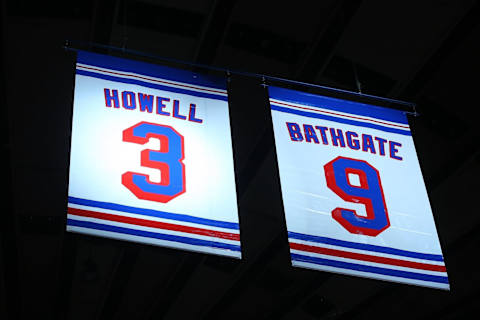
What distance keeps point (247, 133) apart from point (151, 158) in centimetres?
310

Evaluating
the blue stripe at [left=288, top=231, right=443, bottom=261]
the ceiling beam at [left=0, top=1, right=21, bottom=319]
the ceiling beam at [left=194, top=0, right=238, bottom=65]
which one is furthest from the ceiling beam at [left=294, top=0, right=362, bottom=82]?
the ceiling beam at [left=0, top=1, right=21, bottom=319]

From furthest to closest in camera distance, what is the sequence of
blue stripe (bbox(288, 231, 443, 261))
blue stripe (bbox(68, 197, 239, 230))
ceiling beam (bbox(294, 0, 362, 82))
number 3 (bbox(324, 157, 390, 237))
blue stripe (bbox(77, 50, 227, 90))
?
1. ceiling beam (bbox(294, 0, 362, 82))
2. blue stripe (bbox(77, 50, 227, 90))
3. number 3 (bbox(324, 157, 390, 237))
4. blue stripe (bbox(288, 231, 443, 261))
5. blue stripe (bbox(68, 197, 239, 230))

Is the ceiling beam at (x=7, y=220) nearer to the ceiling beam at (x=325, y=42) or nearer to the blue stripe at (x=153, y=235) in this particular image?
the blue stripe at (x=153, y=235)

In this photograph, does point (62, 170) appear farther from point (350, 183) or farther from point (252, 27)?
point (350, 183)

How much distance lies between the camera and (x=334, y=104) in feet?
17.7

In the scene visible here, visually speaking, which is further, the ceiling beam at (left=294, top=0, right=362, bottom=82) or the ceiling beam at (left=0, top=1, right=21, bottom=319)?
the ceiling beam at (left=0, top=1, right=21, bottom=319)

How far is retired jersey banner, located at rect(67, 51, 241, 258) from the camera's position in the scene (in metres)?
4.03

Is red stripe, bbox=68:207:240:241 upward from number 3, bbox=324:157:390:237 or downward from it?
downward

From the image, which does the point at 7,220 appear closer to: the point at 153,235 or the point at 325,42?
the point at 325,42

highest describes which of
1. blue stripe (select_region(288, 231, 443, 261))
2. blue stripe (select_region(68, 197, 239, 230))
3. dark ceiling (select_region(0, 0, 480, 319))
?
dark ceiling (select_region(0, 0, 480, 319))

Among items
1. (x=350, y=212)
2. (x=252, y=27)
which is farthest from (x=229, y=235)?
(x=252, y=27)

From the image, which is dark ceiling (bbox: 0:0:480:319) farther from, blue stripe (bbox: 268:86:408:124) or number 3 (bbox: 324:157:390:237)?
blue stripe (bbox: 268:86:408:124)

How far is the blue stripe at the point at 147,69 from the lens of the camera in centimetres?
495

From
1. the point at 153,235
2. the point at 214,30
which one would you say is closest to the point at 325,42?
the point at 214,30
